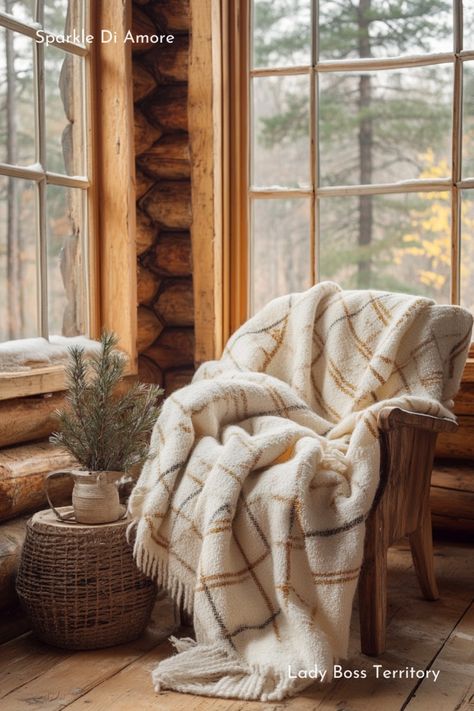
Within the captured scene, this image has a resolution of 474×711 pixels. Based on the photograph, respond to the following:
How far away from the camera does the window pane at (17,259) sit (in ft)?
8.99

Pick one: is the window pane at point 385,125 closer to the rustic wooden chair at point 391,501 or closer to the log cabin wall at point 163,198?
the log cabin wall at point 163,198

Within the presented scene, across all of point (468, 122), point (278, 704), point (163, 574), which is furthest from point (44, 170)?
point (278, 704)

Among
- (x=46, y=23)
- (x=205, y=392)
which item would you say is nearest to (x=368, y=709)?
(x=205, y=392)

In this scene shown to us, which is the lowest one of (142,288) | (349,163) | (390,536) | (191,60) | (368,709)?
(368,709)

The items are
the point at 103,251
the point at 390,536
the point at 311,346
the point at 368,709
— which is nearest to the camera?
the point at 368,709

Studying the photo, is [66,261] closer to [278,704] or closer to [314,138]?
[314,138]

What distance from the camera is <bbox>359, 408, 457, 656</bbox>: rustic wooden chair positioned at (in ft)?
7.44

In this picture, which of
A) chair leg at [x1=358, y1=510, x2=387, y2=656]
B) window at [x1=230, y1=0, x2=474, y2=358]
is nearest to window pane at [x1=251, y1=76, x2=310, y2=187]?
window at [x1=230, y1=0, x2=474, y2=358]

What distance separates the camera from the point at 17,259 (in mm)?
2803

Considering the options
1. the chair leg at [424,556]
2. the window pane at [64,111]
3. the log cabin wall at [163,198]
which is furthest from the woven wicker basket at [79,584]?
the window pane at [64,111]

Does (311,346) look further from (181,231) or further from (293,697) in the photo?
(293,697)

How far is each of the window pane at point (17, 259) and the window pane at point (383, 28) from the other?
4.21 ft

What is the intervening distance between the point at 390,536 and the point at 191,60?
1898mm

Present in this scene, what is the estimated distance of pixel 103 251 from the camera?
10.5ft
